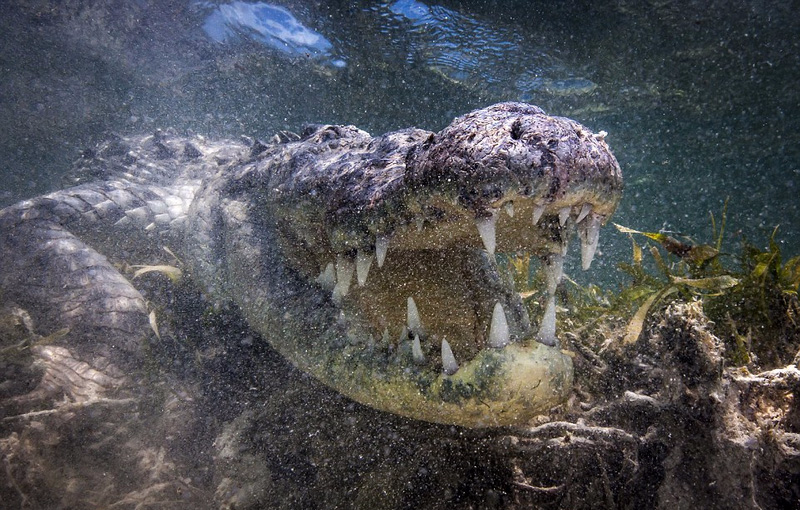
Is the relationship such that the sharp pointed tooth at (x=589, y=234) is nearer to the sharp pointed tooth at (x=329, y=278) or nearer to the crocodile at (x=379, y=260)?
the crocodile at (x=379, y=260)

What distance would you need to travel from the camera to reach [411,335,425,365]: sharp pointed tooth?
1.73m

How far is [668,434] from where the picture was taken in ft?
5.47

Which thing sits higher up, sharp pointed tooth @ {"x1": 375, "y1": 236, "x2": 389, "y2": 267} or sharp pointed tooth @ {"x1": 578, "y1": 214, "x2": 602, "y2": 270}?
sharp pointed tooth @ {"x1": 578, "y1": 214, "x2": 602, "y2": 270}

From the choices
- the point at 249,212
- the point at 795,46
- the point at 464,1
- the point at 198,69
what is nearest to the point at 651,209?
the point at 795,46

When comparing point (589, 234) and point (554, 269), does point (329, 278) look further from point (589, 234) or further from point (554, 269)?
point (589, 234)

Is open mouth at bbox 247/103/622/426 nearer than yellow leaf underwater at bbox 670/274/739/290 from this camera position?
Yes

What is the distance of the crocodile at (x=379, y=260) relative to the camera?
59.7 inches

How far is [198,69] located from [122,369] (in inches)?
466

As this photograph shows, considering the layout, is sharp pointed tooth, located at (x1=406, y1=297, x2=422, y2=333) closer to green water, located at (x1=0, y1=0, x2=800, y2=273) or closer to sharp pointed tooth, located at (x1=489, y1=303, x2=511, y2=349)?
sharp pointed tooth, located at (x1=489, y1=303, x2=511, y2=349)

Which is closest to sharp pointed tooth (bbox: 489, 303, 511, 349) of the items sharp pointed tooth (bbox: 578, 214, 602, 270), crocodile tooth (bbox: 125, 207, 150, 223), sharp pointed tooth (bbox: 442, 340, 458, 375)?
sharp pointed tooth (bbox: 442, 340, 458, 375)

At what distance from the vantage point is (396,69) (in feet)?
36.0

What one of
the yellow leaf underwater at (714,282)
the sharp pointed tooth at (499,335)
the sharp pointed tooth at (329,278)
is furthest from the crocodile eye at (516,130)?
the yellow leaf underwater at (714,282)

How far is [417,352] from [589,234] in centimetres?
90

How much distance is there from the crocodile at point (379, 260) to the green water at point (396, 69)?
7.25 metres
